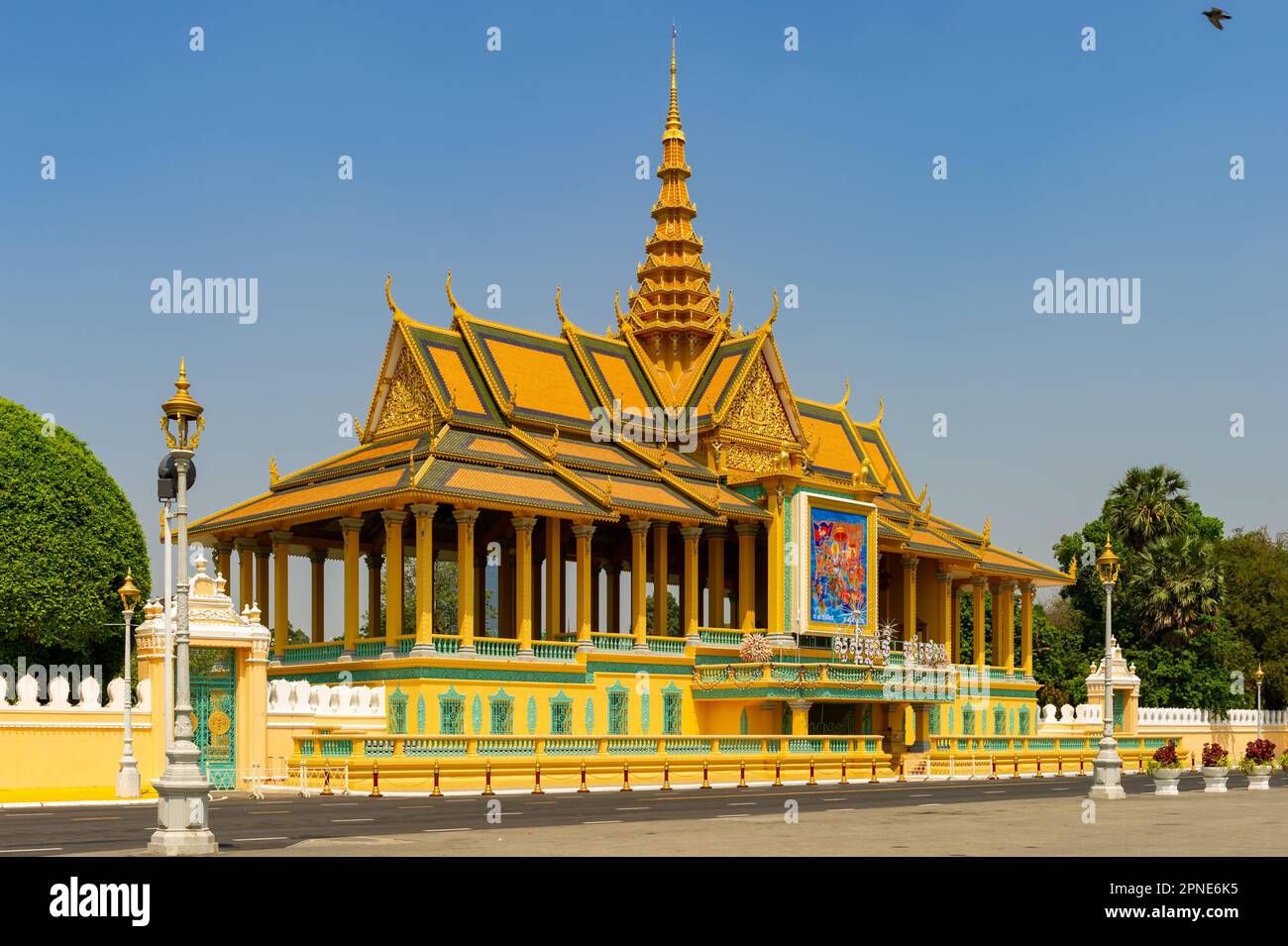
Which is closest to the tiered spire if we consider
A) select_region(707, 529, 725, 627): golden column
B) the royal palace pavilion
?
the royal palace pavilion

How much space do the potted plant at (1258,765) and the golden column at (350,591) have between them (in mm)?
25682

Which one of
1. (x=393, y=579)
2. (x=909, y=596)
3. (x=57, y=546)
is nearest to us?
(x=393, y=579)

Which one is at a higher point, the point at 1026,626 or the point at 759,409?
the point at 759,409

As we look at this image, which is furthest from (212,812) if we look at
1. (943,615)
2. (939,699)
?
(943,615)

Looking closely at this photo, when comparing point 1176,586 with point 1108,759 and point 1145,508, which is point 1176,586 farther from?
point 1108,759

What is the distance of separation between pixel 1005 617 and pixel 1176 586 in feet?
29.4

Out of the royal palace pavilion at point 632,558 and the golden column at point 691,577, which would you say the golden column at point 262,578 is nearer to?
the royal palace pavilion at point 632,558

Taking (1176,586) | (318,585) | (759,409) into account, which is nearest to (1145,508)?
(1176,586)

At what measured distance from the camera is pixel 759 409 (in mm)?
65000

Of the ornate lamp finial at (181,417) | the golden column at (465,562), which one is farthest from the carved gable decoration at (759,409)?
the ornate lamp finial at (181,417)

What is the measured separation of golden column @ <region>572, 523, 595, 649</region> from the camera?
5278 centimetres
